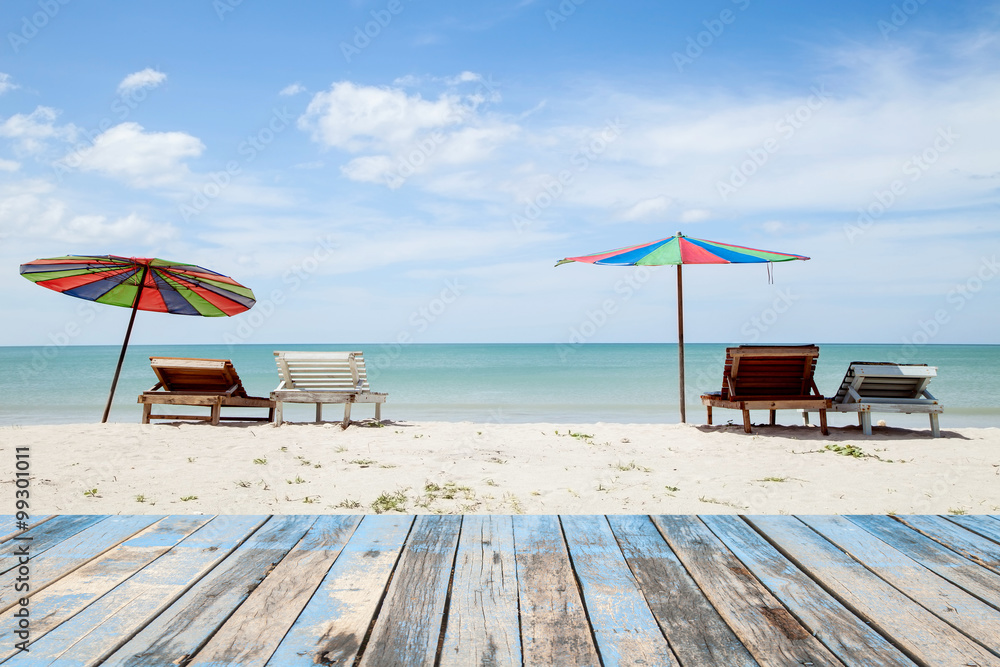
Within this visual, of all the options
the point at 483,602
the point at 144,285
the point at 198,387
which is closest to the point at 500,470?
the point at 483,602

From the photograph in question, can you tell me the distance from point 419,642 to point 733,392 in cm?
723

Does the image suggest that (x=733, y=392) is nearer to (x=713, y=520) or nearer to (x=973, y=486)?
(x=973, y=486)

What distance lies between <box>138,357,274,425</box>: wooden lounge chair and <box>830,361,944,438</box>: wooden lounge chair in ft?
24.6

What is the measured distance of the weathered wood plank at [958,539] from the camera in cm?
213

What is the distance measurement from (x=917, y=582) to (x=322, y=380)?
7.88m

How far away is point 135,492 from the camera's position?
5.16 metres

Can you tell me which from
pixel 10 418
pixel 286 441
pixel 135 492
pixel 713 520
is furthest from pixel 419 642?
pixel 10 418

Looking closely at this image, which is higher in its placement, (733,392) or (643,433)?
(733,392)

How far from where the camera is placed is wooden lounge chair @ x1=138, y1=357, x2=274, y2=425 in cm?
858

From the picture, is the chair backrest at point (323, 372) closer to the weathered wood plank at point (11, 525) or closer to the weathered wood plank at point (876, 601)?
the weathered wood plank at point (11, 525)

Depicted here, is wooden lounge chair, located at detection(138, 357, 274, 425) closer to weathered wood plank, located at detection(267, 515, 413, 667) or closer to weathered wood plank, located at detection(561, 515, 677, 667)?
weathered wood plank, located at detection(267, 515, 413, 667)

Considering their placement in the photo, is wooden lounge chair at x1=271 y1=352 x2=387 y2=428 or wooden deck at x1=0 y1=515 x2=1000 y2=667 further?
wooden lounge chair at x1=271 y1=352 x2=387 y2=428

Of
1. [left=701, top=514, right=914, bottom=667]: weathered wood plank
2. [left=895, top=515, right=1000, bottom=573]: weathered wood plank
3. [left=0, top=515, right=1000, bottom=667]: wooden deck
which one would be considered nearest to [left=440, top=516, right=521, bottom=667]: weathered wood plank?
[left=0, top=515, right=1000, bottom=667]: wooden deck

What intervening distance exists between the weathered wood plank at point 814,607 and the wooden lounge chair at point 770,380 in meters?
5.92
